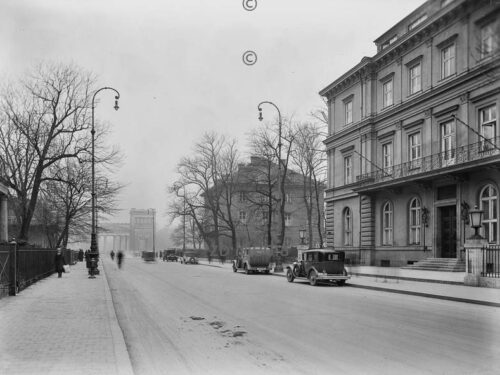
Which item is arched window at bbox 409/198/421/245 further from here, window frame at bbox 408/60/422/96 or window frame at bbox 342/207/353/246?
window frame at bbox 342/207/353/246

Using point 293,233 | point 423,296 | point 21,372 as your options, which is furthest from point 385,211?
point 293,233

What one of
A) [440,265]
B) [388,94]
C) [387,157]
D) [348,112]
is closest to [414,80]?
[388,94]

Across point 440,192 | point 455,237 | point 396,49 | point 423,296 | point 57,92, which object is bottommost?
point 423,296

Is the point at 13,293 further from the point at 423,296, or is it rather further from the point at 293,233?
the point at 293,233

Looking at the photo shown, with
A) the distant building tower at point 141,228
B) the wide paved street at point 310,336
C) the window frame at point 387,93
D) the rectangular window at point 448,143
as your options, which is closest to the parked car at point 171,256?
the distant building tower at point 141,228

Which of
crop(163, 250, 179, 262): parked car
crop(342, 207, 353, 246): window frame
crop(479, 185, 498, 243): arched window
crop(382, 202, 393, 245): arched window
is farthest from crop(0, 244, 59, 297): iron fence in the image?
crop(163, 250, 179, 262): parked car

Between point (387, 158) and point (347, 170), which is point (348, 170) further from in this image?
point (387, 158)

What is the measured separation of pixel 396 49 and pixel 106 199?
26916 millimetres

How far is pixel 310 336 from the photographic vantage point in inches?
364

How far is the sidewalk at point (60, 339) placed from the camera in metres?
6.43

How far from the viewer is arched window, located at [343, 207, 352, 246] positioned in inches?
1565

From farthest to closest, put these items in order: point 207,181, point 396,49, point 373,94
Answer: point 207,181 → point 373,94 → point 396,49

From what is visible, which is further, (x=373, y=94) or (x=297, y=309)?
(x=373, y=94)

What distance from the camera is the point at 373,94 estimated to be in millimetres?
36625
